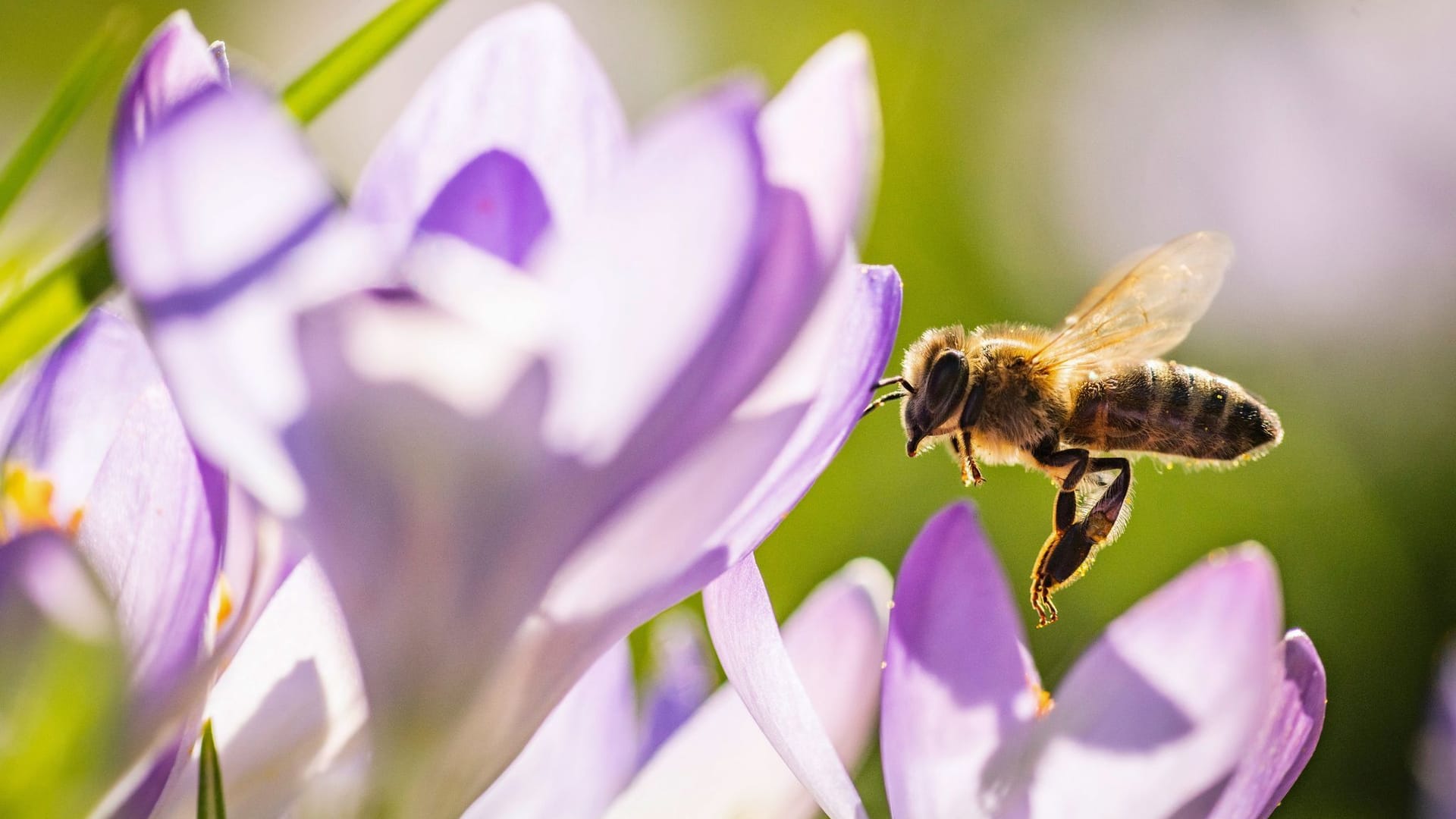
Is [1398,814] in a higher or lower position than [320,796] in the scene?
lower

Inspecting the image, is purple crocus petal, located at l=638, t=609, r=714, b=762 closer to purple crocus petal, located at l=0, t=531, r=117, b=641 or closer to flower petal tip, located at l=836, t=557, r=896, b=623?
flower petal tip, located at l=836, t=557, r=896, b=623

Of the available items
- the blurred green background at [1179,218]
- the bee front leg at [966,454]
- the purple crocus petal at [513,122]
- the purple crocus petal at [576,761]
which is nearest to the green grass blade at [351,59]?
the purple crocus petal at [513,122]

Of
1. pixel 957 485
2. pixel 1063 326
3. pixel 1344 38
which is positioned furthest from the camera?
pixel 1344 38

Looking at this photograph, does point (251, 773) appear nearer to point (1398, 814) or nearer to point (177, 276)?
point (177, 276)

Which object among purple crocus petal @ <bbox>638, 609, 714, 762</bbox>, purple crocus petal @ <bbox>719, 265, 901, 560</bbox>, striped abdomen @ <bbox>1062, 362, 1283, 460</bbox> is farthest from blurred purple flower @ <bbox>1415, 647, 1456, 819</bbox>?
purple crocus petal @ <bbox>719, 265, 901, 560</bbox>

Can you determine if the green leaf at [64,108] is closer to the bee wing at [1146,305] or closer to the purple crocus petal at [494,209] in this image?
the purple crocus petal at [494,209]

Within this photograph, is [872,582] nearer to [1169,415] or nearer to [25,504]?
[25,504]

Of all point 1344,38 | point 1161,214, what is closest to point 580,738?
point 1161,214
